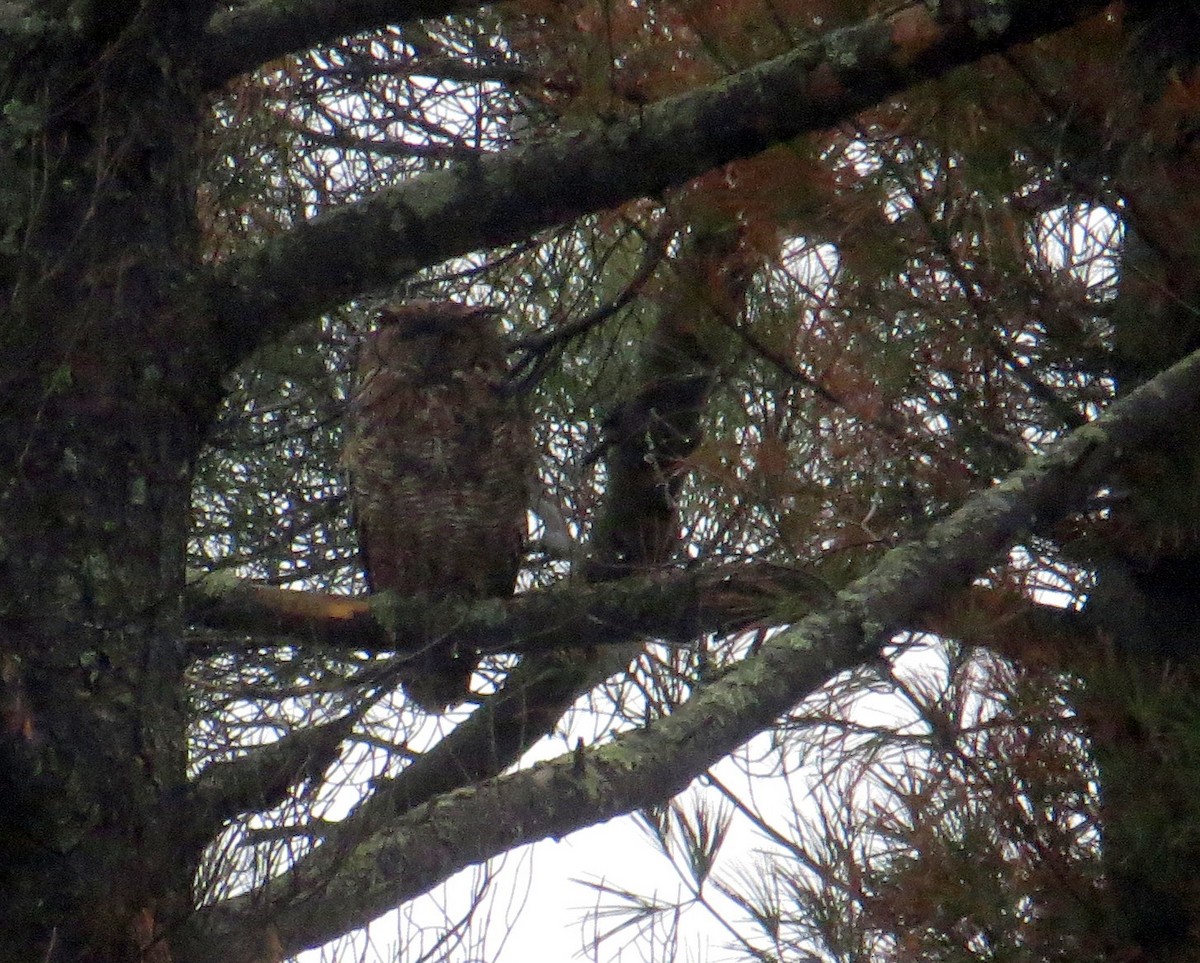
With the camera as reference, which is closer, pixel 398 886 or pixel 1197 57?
pixel 398 886

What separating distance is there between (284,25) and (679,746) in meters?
1.16

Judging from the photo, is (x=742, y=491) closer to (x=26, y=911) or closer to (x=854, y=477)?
(x=854, y=477)

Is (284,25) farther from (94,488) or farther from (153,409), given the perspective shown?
(94,488)

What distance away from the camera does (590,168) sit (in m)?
2.00

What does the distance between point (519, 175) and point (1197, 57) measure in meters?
0.93

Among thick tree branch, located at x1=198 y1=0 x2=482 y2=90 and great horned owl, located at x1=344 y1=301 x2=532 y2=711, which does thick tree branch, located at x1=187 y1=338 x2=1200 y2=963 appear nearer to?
thick tree branch, located at x1=198 y1=0 x2=482 y2=90

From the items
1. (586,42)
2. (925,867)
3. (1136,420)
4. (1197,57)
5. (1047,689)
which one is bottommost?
(925,867)

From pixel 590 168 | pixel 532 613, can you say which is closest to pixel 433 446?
pixel 532 613

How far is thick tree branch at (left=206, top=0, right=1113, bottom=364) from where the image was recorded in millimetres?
1863

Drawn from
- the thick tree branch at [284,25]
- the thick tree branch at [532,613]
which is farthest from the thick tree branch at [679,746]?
the thick tree branch at [284,25]

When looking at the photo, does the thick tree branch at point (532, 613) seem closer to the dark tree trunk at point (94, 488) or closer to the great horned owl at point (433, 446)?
the dark tree trunk at point (94, 488)

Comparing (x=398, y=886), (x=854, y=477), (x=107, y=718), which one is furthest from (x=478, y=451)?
(x=398, y=886)

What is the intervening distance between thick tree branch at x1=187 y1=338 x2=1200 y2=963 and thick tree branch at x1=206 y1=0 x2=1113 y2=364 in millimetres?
528

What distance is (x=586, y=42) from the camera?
218cm
